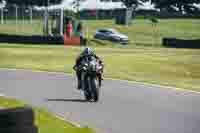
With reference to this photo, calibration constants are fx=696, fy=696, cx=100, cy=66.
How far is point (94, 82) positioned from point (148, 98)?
5.43ft

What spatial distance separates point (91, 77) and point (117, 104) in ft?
3.96

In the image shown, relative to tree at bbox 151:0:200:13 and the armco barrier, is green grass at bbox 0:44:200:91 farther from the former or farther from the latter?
tree at bbox 151:0:200:13

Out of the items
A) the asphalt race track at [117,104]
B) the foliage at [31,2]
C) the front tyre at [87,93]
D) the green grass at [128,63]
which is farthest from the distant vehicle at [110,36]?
the front tyre at [87,93]

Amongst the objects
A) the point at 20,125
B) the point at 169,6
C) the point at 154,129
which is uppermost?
the point at 20,125

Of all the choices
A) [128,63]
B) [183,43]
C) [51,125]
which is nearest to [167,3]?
[183,43]

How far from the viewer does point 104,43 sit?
47.8 metres

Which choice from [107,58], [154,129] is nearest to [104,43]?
[107,58]

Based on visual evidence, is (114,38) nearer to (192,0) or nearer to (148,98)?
(192,0)

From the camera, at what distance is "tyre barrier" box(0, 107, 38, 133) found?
884 centimetres

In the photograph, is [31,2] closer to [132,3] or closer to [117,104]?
[132,3]

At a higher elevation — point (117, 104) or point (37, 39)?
point (117, 104)

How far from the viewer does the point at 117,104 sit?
1659 cm

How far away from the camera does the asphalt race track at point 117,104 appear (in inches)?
519

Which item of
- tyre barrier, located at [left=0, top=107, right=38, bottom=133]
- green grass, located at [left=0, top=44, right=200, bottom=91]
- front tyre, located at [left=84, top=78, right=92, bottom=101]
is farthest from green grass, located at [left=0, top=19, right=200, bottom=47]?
tyre barrier, located at [left=0, top=107, right=38, bottom=133]
